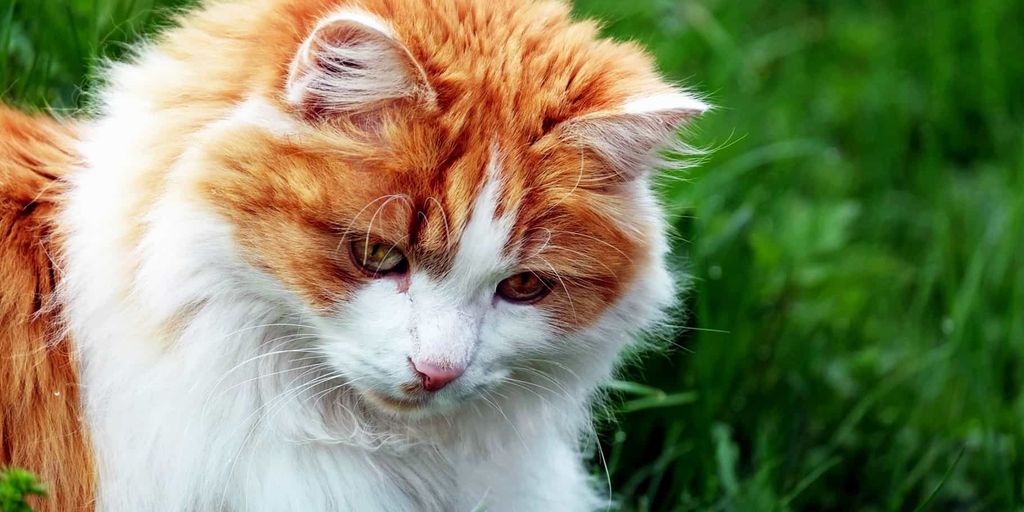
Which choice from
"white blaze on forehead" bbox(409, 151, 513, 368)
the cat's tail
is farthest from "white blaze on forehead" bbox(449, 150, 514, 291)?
the cat's tail

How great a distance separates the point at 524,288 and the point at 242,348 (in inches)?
21.5

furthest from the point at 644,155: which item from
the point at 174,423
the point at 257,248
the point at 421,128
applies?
the point at 174,423

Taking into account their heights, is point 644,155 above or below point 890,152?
above

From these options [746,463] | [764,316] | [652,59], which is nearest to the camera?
→ [652,59]

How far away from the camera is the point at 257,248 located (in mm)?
2162

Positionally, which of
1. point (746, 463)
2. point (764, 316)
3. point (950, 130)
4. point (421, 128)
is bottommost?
point (746, 463)

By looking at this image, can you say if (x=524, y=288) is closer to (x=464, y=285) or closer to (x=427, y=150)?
(x=464, y=285)

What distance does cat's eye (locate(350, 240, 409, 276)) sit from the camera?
2.15 meters

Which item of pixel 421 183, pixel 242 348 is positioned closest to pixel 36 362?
pixel 242 348

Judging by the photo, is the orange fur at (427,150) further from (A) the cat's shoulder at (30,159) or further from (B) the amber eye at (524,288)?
(A) the cat's shoulder at (30,159)

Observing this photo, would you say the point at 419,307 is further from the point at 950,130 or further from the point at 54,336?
the point at 950,130

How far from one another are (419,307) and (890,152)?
3.45 meters

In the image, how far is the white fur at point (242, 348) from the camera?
7.11 feet

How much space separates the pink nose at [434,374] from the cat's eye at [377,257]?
0.19 meters
